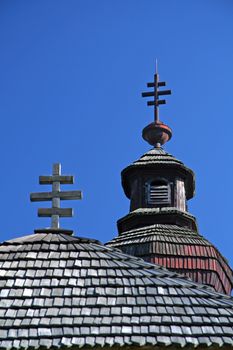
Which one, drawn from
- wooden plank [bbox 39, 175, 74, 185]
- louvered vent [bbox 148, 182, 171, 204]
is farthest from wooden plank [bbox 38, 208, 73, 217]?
louvered vent [bbox 148, 182, 171, 204]

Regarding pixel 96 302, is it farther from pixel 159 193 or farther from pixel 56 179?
pixel 159 193

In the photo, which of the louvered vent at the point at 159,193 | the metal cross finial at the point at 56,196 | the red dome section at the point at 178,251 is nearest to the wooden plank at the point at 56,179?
the metal cross finial at the point at 56,196

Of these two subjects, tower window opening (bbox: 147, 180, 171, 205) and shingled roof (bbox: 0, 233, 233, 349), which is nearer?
shingled roof (bbox: 0, 233, 233, 349)

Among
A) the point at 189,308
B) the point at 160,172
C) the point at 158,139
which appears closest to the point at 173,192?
the point at 160,172

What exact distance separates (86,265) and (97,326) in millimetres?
1116

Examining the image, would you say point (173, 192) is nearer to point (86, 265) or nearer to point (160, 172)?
point (160, 172)

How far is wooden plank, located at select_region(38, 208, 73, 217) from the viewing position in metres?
12.0

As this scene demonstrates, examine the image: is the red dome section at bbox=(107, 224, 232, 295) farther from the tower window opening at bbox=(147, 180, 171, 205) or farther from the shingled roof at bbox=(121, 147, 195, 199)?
the shingled roof at bbox=(121, 147, 195, 199)

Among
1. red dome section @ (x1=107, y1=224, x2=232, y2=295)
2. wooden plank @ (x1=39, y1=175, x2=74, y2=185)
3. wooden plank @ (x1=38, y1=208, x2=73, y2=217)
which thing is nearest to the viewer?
wooden plank @ (x1=38, y1=208, x2=73, y2=217)

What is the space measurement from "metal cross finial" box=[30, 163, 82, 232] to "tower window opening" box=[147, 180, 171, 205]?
39.8 ft

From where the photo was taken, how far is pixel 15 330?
33.1ft

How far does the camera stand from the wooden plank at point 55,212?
12.0 m

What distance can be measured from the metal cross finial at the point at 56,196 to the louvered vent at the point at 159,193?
12.1 metres

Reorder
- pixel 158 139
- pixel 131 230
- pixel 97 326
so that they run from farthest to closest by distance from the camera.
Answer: pixel 158 139 → pixel 131 230 → pixel 97 326
